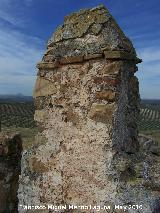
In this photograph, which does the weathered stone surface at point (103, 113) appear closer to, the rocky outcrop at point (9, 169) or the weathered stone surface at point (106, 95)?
the weathered stone surface at point (106, 95)

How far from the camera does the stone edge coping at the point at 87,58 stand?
3.58m

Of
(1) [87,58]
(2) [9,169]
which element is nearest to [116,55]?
(1) [87,58]

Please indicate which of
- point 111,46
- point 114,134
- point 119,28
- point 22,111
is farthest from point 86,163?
point 22,111

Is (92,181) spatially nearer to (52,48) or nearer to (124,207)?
(124,207)

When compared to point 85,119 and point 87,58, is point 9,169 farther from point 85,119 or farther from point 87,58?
point 87,58

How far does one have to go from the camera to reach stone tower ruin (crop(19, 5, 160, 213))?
3568 mm

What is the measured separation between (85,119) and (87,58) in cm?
61

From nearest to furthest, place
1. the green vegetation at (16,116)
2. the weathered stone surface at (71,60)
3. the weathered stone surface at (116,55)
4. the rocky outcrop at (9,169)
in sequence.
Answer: the rocky outcrop at (9,169) → the weathered stone surface at (116,55) → the weathered stone surface at (71,60) → the green vegetation at (16,116)

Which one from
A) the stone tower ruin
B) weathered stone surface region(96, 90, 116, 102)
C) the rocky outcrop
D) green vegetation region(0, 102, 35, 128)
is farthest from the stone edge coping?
green vegetation region(0, 102, 35, 128)

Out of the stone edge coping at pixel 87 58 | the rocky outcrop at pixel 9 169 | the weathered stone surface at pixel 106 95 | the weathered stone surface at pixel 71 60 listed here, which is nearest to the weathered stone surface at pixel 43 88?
the stone edge coping at pixel 87 58

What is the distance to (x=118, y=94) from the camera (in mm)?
3590

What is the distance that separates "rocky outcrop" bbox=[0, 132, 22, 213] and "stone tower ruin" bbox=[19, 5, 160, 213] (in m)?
1.33

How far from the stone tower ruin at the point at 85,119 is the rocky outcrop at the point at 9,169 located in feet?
4.35

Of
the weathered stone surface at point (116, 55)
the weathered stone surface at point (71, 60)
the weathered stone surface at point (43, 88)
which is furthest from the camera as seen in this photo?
the weathered stone surface at point (43, 88)
